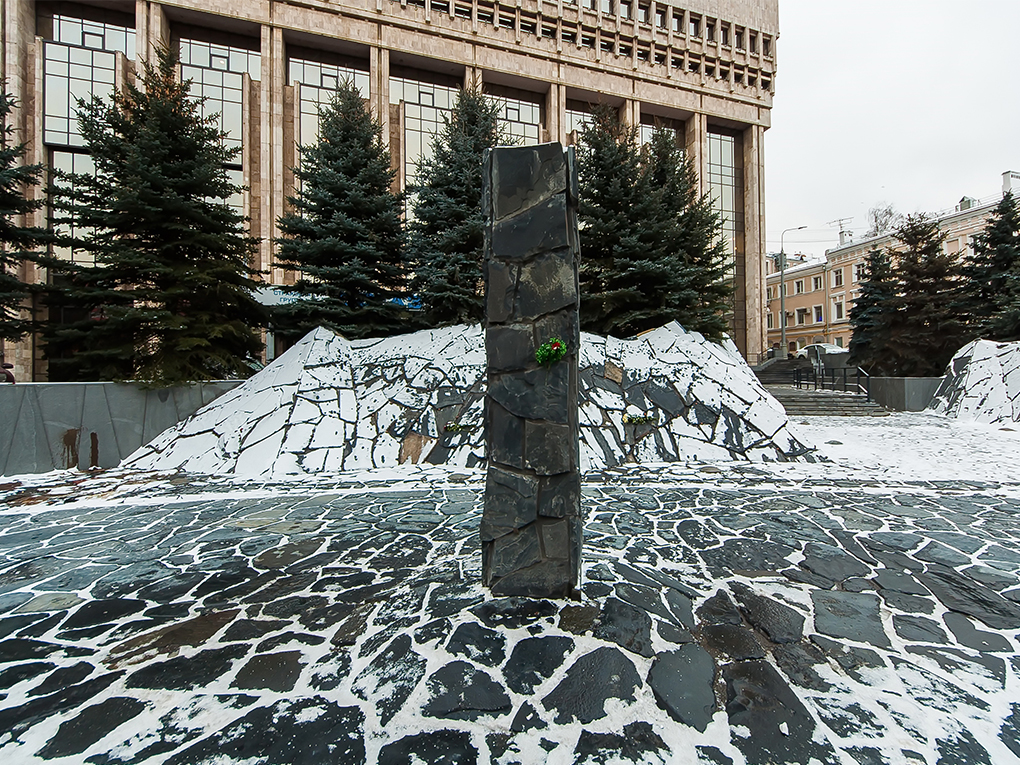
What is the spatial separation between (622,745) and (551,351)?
2.19 metres

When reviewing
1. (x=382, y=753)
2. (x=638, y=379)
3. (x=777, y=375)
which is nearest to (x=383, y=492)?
(x=382, y=753)

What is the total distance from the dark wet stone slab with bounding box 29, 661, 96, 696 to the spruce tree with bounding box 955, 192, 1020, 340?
21010 millimetres

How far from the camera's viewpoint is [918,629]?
286cm

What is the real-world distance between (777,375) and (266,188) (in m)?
24.7

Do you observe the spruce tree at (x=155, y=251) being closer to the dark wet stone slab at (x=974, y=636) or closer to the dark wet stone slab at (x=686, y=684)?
the dark wet stone slab at (x=686, y=684)

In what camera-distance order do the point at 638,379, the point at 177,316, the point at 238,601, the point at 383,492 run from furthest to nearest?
1. the point at 638,379
2. the point at 177,316
3. the point at 383,492
4. the point at 238,601

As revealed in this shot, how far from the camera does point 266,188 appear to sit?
1961 cm

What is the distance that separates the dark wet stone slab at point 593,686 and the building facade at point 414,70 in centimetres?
1434

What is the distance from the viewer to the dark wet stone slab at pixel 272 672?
2395 millimetres

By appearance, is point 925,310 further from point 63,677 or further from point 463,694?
point 63,677

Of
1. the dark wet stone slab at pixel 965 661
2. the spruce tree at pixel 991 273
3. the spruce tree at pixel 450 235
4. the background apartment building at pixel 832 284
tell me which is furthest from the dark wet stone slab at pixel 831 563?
the background apartment building at pixel 832 284

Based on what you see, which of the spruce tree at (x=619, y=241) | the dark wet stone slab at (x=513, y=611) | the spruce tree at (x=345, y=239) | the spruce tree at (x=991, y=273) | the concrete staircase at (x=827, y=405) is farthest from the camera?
the spruce tree at (x=991, y=273)

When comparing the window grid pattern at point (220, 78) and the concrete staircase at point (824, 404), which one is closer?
the concrete staircase at point (824, 404)

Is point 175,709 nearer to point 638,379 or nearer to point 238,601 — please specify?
point 238,601
